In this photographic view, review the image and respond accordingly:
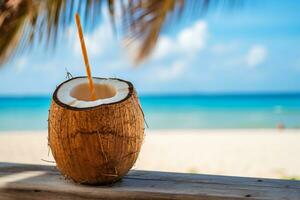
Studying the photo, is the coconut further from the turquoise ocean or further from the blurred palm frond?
the turquoise ocean

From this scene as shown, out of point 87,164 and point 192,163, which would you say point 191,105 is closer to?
point 192,163

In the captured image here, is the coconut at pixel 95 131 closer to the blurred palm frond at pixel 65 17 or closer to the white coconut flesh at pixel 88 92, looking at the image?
the white coconut flesh at pixel 88 92

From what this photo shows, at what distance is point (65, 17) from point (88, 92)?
3.46 ft

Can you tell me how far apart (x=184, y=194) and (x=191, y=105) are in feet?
98.1

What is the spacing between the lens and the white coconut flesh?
117 centimetres

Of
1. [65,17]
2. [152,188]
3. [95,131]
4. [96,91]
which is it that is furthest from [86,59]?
[65,17]

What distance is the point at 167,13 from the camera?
2.38 metres

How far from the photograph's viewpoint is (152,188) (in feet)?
4.02

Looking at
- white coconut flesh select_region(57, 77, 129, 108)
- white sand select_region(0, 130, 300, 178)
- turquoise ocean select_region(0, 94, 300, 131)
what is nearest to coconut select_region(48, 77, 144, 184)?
white coconut flesh select_region(57, 77, 129, 108)

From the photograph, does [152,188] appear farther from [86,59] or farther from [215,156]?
[215,156]

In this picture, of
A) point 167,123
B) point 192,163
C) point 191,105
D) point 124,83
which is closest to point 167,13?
point 124,83

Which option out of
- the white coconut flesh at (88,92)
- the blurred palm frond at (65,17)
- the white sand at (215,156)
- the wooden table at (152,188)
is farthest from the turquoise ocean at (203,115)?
the white coconut flesh at (88,92)

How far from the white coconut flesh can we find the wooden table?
237 mm

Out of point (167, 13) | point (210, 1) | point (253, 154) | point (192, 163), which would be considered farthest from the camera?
point (253, 154)
